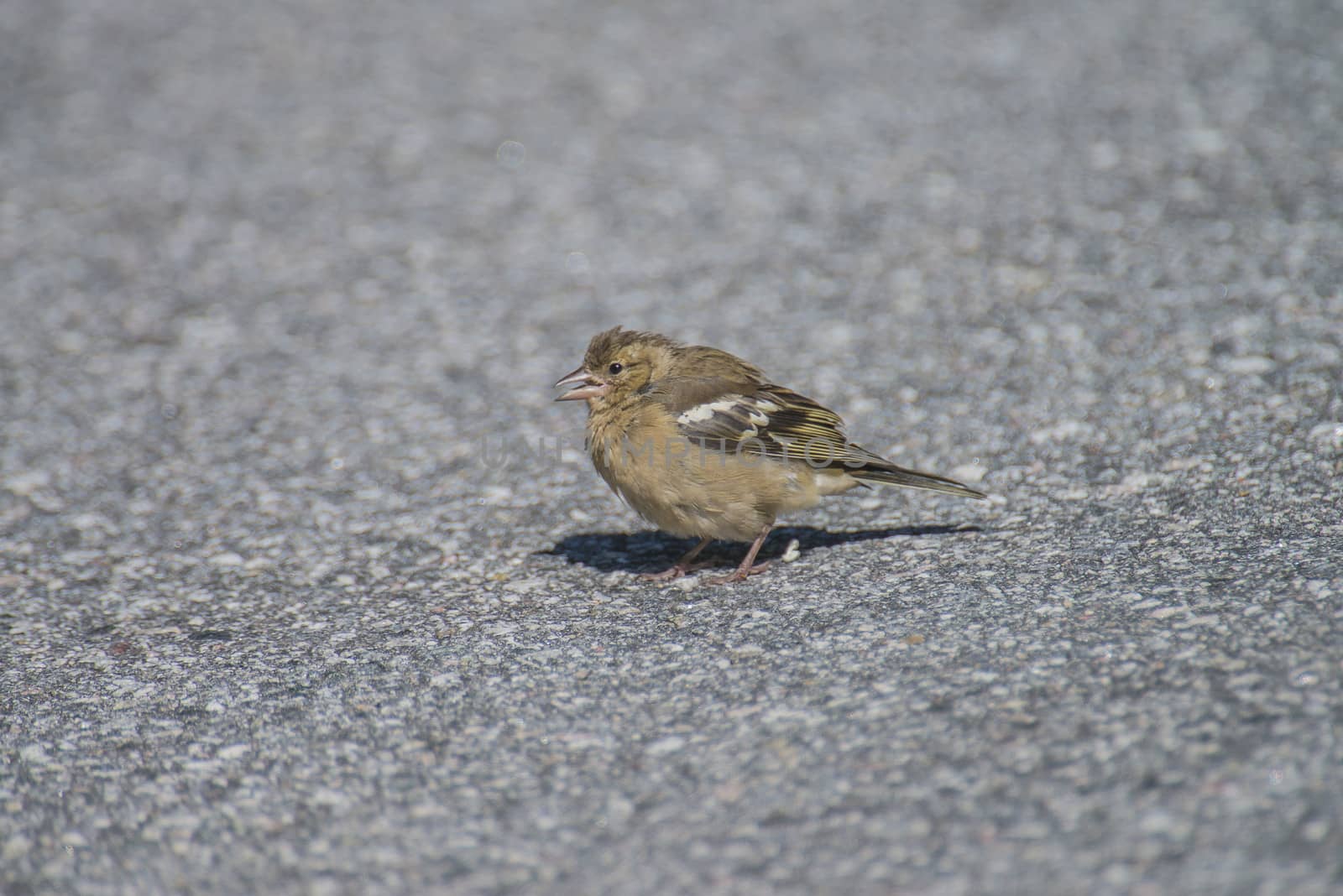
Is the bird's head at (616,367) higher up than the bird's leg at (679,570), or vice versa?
the bird's head at (616,367)

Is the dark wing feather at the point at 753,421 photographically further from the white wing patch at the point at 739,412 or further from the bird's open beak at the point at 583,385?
the bird's open beak at the point at 583,385

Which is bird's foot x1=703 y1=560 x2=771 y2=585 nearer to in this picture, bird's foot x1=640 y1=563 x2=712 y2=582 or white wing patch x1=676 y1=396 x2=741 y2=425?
bird's foot x1=640 y1=563 x2=712 y2=582

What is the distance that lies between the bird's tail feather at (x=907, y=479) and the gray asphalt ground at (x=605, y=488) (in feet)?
0.85

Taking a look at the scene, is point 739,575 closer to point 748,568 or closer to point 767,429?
point 748,568

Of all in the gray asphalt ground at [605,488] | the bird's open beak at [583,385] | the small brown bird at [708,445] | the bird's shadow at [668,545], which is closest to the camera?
the gray asphalt ground at [605,488]

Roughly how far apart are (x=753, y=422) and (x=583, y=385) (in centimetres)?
86

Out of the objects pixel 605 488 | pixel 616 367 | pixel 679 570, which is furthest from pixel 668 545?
pixel 616 367

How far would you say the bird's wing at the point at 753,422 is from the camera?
5195mm

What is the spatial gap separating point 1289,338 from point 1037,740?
4001 mm

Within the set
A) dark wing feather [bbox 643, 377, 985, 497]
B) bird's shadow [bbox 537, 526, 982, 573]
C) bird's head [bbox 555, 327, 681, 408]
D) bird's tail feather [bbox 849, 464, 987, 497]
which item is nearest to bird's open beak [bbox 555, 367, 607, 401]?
bird's head [bbox 555, 327, 681, 408]

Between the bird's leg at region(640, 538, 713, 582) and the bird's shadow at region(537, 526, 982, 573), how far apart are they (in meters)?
0.09

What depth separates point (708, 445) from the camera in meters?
5.15

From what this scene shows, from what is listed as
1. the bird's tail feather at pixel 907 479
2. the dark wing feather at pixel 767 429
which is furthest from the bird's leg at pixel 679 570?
the bird's tail feather at pixel 907 479

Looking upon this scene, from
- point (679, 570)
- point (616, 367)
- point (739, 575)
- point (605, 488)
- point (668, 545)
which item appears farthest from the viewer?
point (605, 488)
